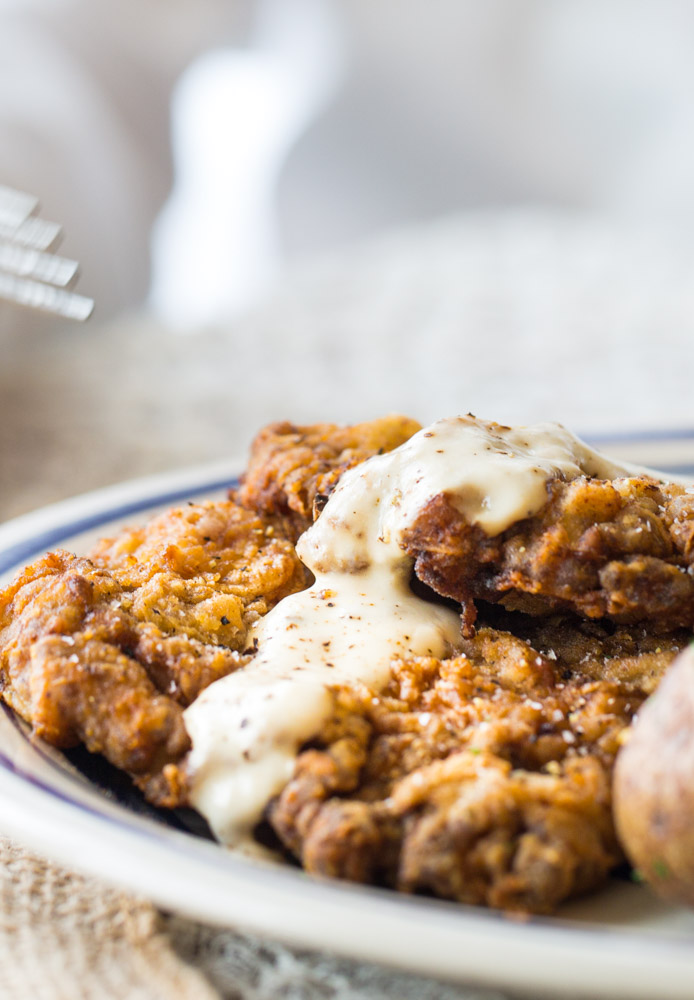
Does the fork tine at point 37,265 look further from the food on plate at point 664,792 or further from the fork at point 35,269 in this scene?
the food on plate at point 664,792

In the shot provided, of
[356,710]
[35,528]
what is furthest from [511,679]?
[35,528]

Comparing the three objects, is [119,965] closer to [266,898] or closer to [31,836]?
[31,836]

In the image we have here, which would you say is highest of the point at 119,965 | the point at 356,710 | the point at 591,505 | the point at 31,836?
the point at 591,505

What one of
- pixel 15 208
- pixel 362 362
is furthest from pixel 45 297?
pixel 362 362

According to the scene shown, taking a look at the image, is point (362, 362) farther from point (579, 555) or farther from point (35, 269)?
point (579, 555)

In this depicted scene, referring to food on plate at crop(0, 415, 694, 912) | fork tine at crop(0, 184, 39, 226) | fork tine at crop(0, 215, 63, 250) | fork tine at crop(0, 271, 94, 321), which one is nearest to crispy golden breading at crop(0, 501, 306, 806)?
food on plate at crop(0, 415, 694, 912)

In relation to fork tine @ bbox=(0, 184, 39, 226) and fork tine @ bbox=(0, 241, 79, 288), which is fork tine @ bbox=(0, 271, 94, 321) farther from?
fork tine @ bbox=(0, 184, 39, 226)

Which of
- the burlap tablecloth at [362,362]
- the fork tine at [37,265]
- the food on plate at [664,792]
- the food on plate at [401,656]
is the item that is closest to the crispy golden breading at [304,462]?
the food on plate at [401,656]
